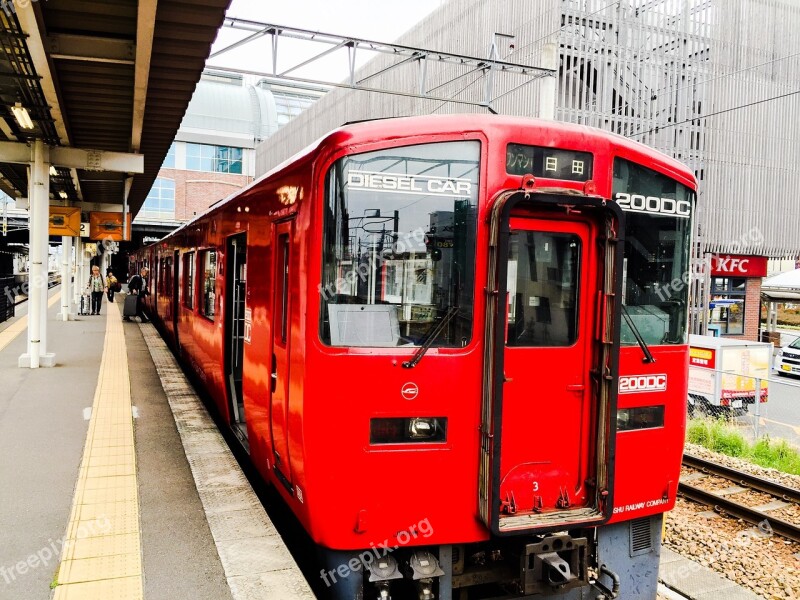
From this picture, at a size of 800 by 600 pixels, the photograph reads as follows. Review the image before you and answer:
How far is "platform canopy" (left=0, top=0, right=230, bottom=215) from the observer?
662 centimetres

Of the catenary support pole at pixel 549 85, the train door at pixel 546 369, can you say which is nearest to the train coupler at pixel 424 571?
the train door at pixel 546 369

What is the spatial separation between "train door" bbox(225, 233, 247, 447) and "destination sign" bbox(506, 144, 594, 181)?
11.5 ft

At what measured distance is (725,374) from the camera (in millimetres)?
12500

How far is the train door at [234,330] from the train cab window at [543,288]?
3478 millimetres

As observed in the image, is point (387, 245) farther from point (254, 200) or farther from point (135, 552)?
point (135, 552)

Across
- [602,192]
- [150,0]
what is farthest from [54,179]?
[602,192]

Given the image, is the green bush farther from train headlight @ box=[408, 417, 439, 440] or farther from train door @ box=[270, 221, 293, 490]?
train door @ box=[270, 221, 293, 490]

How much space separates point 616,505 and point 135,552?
3.00 m

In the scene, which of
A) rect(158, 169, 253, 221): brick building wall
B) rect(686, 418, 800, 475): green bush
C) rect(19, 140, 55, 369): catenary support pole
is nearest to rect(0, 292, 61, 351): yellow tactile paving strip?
rect(19, 140, 55, 369): catenary support pole

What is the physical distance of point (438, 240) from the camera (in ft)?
12.4

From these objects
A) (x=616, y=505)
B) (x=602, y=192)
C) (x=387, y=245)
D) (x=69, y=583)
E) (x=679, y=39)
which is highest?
(x=679, y=39)

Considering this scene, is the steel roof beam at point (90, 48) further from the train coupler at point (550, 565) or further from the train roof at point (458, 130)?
the train coupler at point (550, 565)

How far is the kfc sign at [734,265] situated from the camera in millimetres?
24234

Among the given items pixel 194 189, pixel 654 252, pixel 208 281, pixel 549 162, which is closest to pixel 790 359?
pixel 208 281
